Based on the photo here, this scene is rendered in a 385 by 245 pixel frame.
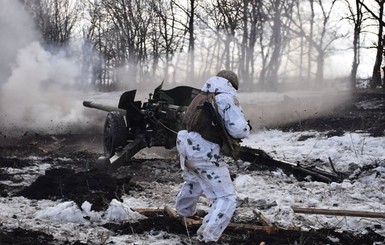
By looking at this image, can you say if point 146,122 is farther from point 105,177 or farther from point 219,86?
point 219,86

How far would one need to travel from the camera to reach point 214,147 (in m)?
5.08

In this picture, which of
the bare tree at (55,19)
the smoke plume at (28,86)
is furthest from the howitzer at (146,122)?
the bare tree at (55,19)

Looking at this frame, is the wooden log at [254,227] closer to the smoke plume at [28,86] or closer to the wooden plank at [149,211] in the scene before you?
the wooden plank at [149,211]

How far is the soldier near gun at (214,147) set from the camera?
488 centimetres

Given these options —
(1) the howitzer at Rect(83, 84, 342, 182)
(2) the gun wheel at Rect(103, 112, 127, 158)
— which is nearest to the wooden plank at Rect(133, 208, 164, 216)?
(1) the howitzer at Rect(83, 84, 342, 182)

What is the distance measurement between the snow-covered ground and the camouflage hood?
1.57 meters

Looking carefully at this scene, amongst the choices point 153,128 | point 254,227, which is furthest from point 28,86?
point 254,227

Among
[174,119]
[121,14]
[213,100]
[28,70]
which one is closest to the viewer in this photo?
[213,100]

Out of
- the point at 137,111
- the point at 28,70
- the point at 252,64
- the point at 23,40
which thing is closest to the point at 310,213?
the point at 137,111

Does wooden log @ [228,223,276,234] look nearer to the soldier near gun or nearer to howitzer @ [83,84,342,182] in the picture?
the soldier near gun

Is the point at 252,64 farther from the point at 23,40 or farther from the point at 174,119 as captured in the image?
the point at 174,119

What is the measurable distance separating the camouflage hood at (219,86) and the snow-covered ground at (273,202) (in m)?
1.57

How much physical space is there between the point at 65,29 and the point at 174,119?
29772 millimetres

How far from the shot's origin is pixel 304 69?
36.4 metres
